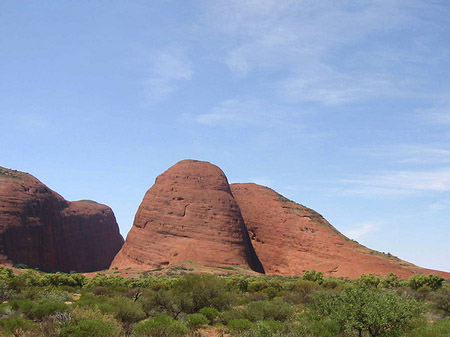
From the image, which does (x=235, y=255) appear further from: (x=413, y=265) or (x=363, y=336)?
(x=363, y=336)

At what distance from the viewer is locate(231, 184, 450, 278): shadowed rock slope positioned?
6109cm

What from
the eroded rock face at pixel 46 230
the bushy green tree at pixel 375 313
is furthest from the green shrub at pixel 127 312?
the eroded rock face at pixel 46 230

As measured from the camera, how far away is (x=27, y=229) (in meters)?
68.8

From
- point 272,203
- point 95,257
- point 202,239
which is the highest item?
point 272,203

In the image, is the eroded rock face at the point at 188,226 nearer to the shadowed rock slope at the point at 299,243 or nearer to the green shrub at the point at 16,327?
the shadowed rock slope at the point at 299,243

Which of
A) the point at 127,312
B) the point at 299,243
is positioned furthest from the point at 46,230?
the point at 127,312

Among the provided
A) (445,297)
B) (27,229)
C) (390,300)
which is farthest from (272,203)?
(390,300)

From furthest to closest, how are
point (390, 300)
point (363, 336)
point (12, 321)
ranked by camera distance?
point (363, 336) → point (12, 321) → point (390, 300)

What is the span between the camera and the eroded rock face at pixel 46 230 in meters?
66.4

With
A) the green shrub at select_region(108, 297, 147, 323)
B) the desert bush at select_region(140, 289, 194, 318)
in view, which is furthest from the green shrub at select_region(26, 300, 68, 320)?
the desert bush at select_region(140, 289, 194, 318)

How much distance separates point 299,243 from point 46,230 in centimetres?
4224

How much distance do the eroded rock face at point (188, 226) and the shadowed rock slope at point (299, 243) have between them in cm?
353

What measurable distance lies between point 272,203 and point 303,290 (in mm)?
45525

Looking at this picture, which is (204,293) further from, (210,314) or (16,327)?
(16,327)
